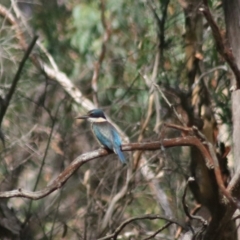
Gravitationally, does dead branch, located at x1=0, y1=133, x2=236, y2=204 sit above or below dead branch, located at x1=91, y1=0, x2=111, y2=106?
below

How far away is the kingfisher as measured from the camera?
4.63 metres

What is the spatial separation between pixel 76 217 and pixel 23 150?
783 mm

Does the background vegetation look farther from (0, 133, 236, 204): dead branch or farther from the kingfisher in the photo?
(0, 133, 236, 204): dead branch

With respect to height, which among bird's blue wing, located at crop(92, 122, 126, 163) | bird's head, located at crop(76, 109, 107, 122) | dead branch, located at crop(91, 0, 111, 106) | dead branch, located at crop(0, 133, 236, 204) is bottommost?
dead branch, located at crop(0, 133, 236, 204)

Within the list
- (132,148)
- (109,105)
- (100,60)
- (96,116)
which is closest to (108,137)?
(96,116)

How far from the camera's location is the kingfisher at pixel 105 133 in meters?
4.63

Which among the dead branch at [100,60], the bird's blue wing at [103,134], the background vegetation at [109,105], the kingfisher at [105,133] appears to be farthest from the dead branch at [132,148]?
the dead branch at [100,60]

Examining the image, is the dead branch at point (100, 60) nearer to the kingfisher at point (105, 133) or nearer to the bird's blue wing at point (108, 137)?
the kingfisher at point (105, 133)

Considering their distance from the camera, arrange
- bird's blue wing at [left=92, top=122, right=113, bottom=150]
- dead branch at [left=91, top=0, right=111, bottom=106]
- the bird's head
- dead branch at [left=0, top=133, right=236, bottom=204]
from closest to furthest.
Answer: dead branch at [left=0, top=133, right=236, bottom=204]
bird's blue wing at [left=92, top=122, right=113, bottom=150]
the bird's head
dead branch at [left=91, top=0, right=111, bottom=106]

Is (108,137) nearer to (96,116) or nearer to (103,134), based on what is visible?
(103,134)

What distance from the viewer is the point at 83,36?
8.74m

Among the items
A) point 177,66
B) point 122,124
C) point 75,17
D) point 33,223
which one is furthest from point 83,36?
point 33,223

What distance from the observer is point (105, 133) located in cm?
506

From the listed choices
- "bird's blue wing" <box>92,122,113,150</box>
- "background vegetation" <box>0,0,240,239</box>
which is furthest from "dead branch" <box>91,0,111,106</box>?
"bird's blue wing" <box>92,122,113,150</box>
